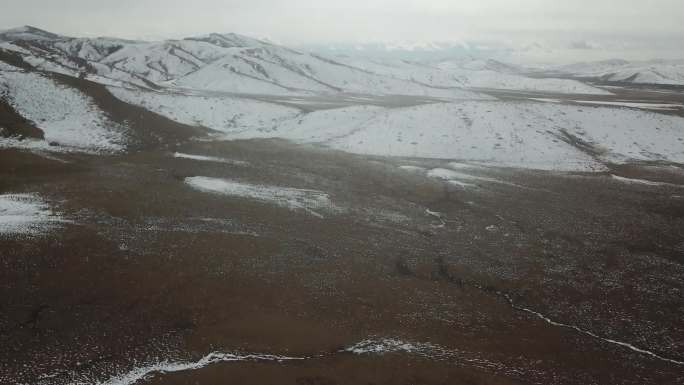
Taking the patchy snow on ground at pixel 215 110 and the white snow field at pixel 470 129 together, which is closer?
the white snow field at pixel 470 129

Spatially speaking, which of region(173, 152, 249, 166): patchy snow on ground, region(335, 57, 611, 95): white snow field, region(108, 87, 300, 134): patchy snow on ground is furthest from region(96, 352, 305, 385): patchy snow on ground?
region(335, 57, 611, 95): white snow field

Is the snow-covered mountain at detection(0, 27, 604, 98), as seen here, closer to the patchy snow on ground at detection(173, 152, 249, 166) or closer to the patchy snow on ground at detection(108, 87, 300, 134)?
the patchy snow on ground at detection(108, 87, 300, 134)

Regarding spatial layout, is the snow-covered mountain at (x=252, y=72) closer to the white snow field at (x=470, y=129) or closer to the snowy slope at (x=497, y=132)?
the white snow field at (x=470, y=129)

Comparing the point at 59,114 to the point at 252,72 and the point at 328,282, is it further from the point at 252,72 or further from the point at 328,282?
the point at 252,72

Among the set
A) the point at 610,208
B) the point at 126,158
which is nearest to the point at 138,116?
the point at 126,158

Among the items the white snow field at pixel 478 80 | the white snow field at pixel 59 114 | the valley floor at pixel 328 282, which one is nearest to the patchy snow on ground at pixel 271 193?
the valley floor at pixel 328 282

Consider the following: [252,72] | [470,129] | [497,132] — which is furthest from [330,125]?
[252,72]
